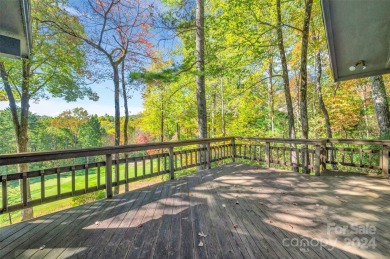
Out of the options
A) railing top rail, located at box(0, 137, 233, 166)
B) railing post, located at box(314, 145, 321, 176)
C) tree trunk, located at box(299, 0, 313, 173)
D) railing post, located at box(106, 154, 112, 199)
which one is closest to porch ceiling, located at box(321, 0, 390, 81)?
railing post, located at box(314, 145, 321, 176)

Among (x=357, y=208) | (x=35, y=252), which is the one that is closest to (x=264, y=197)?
(x=357, y=208)

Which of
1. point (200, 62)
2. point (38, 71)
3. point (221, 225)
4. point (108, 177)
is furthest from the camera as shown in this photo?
point (38, 71)

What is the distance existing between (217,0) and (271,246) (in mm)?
9190

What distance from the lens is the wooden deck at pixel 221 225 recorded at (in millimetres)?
1954

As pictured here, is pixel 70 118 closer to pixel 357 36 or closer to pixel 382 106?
pixel 357 36

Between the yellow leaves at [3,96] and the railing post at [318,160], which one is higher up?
the yellow leaves at [3,96]

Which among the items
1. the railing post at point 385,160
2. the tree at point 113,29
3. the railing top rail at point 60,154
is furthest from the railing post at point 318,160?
the tree at point 113,29

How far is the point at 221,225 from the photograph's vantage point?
246cm

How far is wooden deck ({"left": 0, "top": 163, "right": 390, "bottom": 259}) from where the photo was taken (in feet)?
6.41

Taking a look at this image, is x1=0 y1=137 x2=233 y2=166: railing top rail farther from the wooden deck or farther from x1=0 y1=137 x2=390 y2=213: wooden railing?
the wooden deck

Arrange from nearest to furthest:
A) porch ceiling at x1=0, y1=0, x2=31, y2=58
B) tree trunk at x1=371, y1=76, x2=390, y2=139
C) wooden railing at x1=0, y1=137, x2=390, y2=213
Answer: porch ceiling at x1=0, y1=0, x2=31, y2=58
wooden railing at x1=0, y1=137, x2=390, y2=213
tree trunk at x1=371, y1=76, x2=390, y2=139

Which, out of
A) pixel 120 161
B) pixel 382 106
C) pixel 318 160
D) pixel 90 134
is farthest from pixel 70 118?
pixel 382 106

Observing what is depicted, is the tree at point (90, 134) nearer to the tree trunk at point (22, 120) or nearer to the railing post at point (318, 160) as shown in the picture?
the tree trunk at point (22, 120)

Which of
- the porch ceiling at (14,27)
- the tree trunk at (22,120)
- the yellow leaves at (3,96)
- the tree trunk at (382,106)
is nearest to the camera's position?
the porch ceiling at (14,27)
